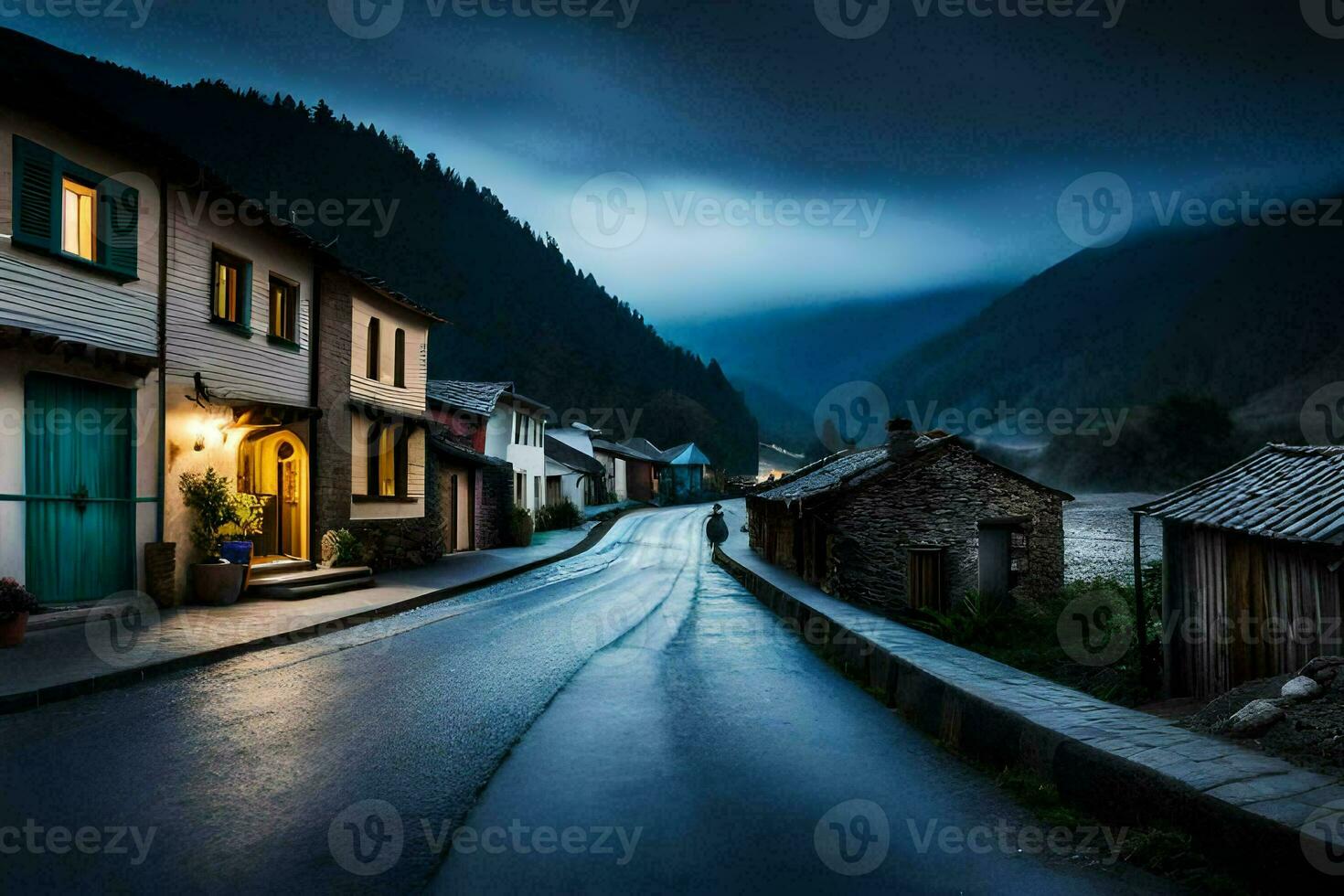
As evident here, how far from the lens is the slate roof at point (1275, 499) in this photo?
21.7 feet

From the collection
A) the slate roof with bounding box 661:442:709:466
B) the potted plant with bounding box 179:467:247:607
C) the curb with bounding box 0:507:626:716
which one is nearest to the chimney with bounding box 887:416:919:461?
the curb with bounding box 0:507:626:716

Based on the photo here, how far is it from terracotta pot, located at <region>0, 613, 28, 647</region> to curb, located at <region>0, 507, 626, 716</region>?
86.0 inches

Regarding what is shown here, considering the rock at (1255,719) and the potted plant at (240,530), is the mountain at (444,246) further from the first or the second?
the rock at (1255,719)

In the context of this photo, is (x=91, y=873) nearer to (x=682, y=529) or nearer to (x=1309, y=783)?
(x=1309, y=783)

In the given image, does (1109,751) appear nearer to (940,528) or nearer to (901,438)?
(940,528)

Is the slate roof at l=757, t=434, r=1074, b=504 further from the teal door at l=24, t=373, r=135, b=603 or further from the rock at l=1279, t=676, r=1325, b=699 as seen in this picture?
the teal door at l=24, t=373, r=135, b=603

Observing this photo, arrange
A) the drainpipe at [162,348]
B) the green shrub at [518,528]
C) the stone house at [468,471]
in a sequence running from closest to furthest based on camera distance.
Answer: the drainpipe at [162,348]
the stone house at [468,471]
the green shrub at [518,528]

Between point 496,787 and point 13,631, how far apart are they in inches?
300

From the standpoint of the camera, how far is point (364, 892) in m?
3.16

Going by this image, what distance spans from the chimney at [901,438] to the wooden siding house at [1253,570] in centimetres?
1050

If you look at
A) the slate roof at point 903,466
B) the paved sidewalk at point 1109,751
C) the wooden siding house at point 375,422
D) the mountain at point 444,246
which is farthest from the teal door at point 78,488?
the mountain at point 444,246

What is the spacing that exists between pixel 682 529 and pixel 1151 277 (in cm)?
14072

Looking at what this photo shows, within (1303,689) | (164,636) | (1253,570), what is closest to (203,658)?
(164,636)

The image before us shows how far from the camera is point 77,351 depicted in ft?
31.2
